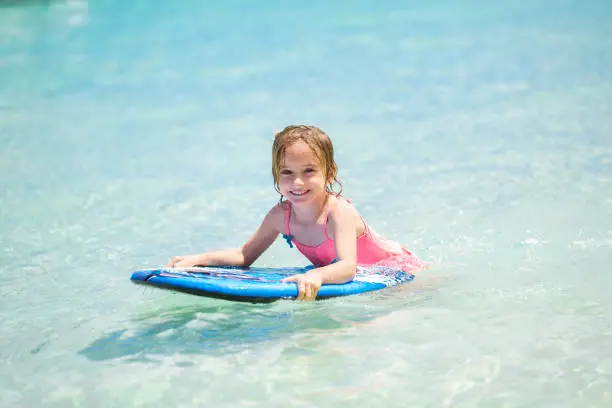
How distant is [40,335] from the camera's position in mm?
3920

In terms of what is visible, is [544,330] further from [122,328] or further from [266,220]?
[122,328]

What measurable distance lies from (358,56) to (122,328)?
24.2ft

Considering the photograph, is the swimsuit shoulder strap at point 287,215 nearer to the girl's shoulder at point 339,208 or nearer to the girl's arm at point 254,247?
the girl's arm at point 254,247

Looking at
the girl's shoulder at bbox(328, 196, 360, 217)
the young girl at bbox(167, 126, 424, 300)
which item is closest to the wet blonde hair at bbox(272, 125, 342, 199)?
the young girl at bbox(167, 126, 424, 300)

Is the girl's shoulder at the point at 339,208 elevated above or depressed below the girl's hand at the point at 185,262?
above

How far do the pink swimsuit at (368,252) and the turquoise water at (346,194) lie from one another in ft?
0.47

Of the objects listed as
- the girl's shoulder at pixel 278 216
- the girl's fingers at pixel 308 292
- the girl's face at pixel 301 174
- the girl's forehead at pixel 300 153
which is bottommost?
the girl's fingers at pixel 308 292

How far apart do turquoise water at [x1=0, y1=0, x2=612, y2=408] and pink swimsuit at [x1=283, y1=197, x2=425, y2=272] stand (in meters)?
0.14

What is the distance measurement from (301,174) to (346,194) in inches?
92.2

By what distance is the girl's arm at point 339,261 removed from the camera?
3.65m

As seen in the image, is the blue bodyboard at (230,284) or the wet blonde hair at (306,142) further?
the wet blonde hair at (306,142)

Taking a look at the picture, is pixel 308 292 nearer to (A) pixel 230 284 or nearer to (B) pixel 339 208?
(A) pixel 230 284

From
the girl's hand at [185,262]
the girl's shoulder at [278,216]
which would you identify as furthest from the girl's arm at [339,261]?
the girl's hand at [185,262]

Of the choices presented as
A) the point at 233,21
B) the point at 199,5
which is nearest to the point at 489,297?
the point at 233,21
